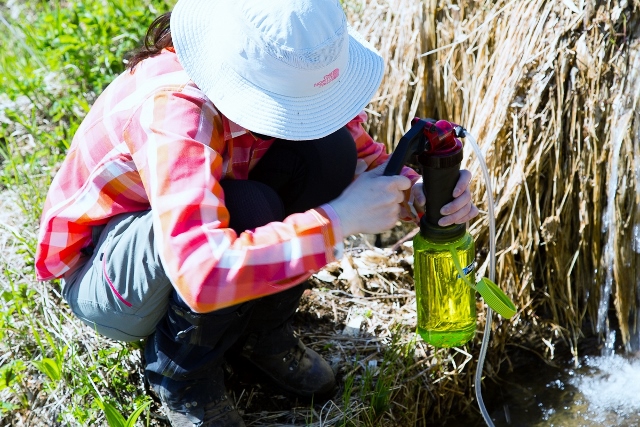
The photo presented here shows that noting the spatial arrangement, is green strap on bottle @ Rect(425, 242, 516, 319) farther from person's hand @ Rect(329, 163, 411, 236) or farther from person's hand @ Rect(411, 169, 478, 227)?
person's hand @ Rect(329, 163, 411, 236)

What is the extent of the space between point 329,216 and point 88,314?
0.67 m

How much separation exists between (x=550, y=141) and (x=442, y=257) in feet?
2.28

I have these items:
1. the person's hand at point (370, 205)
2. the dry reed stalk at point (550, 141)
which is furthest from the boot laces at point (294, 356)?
the person's hand at point (370, 205)

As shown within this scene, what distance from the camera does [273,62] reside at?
1.40m

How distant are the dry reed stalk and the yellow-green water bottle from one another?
331 mm

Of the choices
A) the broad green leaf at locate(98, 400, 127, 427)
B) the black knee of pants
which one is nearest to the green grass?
the broad green leaf at locate(98, 400, 127, 427)

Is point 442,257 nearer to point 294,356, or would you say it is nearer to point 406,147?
point 406,147

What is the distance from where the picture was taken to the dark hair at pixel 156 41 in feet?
5.49

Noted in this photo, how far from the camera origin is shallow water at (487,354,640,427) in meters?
2.30

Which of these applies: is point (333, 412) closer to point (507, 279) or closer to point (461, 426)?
point (461, 426)

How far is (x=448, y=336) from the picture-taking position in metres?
1.93

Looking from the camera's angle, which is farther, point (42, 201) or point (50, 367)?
point (42, 201)

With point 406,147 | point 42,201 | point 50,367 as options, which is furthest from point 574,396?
point 42,201

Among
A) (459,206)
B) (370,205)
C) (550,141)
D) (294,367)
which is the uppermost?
(370,205)
